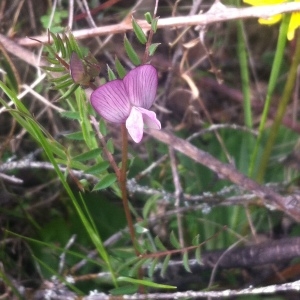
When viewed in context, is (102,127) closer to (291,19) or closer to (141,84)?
(141,84)

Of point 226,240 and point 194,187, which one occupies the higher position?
point 194,187

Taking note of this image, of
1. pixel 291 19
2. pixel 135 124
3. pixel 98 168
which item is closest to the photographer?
pixel 135 124

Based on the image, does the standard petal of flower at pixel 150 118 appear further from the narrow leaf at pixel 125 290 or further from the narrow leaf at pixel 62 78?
the narrow leaf at pixel 125 290

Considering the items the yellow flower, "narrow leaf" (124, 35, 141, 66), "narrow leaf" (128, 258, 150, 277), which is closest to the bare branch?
the yellow flower

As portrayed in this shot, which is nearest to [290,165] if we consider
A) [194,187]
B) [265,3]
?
[194,187]

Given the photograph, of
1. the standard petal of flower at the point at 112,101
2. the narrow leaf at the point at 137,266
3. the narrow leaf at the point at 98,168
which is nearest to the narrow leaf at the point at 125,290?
the narrow leaf at the point at 137,266

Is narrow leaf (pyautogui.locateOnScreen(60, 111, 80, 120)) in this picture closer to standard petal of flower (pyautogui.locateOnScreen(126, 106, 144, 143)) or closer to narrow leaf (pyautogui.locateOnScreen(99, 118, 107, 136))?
narrow leaf (pyautogui.locateOnScreen(99, 118, 107, 136))

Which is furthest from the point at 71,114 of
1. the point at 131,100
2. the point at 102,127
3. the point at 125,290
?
the point at 125,290

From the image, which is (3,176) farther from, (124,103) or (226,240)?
(226,240)
